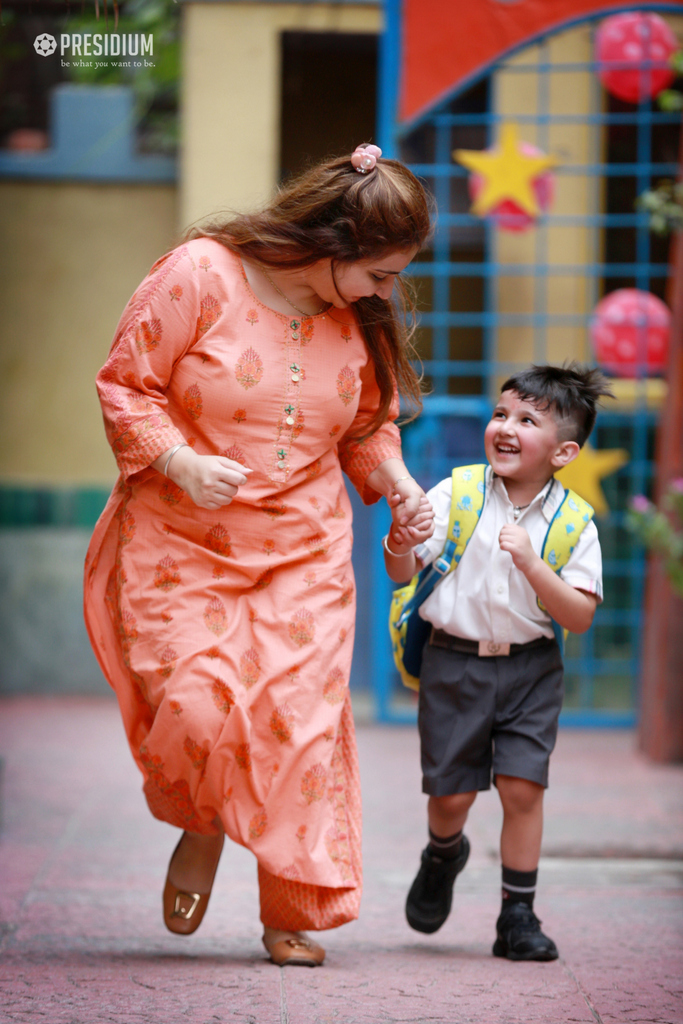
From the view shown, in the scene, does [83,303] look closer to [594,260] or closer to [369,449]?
[594,260]

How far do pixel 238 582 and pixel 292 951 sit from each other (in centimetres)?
79

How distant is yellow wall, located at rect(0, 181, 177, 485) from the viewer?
19.6ft

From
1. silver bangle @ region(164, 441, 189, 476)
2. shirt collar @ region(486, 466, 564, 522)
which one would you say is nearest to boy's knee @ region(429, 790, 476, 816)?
shirt collar @ region(486, 466, 564, 522)

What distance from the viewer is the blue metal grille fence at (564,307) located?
219 inches

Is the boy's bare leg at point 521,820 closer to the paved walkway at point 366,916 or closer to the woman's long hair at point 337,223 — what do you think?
the paved walkway at point 366,916

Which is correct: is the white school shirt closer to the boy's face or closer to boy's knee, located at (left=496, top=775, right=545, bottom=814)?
the boy's face

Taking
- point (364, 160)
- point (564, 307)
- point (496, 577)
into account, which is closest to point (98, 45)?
point (364, 160)

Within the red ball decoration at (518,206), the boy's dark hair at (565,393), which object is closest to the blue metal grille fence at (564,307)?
the red ball decoration at (518,206)

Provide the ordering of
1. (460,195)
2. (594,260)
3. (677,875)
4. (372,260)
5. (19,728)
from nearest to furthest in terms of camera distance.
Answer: (372,260)
(677,875)
(19,728)
(594,260)
(460,195)

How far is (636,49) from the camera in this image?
5.29 metres

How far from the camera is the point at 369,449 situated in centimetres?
265

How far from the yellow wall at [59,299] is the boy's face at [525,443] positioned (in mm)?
3785

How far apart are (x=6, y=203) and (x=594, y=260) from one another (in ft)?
9.68

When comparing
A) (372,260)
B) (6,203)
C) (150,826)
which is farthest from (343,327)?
(6,203)
